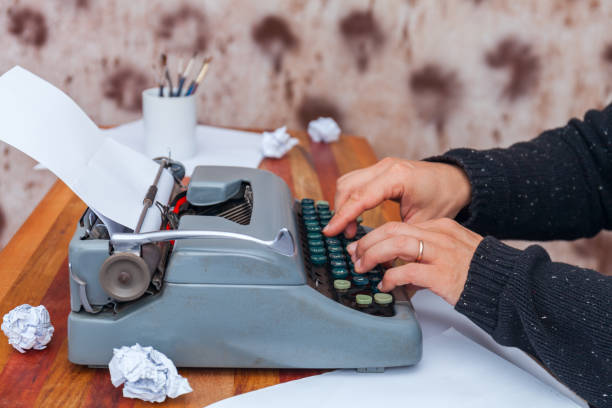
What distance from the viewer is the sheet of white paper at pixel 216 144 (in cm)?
141

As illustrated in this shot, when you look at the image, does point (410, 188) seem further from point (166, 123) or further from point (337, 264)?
point (166, 123)

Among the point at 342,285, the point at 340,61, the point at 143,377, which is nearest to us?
the point at 143,377

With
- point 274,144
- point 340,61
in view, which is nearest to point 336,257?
point 274,144

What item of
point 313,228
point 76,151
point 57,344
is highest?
point 76,151

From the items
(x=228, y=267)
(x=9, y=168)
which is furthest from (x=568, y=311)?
(x=9, y=168)

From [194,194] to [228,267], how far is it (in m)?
0.26

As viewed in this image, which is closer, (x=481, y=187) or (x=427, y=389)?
(x=427, y=389)

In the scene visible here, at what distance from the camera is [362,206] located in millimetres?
952

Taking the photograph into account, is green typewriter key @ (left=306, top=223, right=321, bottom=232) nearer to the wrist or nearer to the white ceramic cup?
the wrist

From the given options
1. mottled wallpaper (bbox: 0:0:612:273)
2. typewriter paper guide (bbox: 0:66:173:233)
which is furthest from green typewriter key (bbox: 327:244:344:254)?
mottled wallpaper (bbox: 0:0:612:273)

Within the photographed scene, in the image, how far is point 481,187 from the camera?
1.08 meters

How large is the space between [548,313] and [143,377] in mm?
479

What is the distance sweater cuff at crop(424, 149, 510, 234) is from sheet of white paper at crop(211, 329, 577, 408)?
0.34m

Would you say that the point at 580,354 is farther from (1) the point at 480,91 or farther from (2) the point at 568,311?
(1) the point at 480,91
